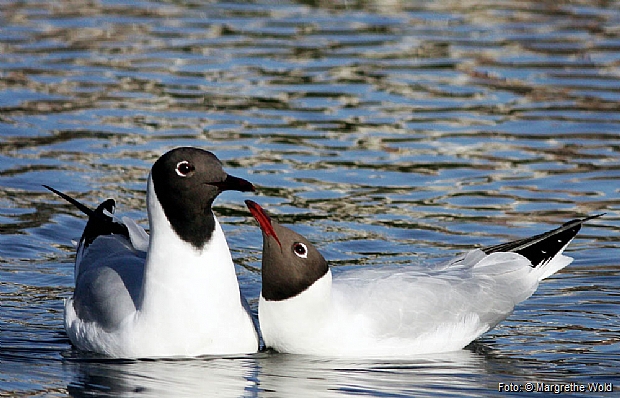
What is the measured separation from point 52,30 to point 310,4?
4.29 m

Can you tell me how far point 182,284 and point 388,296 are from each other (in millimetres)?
1422

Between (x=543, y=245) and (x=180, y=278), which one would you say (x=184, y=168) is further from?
(x=543, y=245)

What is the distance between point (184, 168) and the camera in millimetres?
7801

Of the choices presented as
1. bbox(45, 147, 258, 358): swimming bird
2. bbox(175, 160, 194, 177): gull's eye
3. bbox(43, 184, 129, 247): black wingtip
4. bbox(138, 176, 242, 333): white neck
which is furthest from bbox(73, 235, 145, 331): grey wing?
bbox(175, 160, 194, 177): gull's eye

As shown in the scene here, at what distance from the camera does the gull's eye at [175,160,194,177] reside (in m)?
7.80

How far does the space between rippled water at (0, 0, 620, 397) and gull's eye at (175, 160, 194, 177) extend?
1.16 metres

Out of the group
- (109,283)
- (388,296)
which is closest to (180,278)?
(109,283)

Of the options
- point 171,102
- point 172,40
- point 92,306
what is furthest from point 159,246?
point 172,40

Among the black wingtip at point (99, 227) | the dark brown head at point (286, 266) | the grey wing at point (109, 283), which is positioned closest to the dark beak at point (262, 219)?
the dark brown head at point (286, 266)

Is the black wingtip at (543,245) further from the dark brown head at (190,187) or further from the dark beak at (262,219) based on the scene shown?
the dark brown head at (190,187)

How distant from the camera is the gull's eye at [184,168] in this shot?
7.80 m

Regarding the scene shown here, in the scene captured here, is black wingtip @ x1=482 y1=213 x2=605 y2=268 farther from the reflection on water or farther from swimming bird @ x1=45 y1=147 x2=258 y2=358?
swimming bird @ x1=45 y1=147 x2=258 y2=358

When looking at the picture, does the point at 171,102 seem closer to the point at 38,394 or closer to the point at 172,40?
the point at 172,40

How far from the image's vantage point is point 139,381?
770 cm
